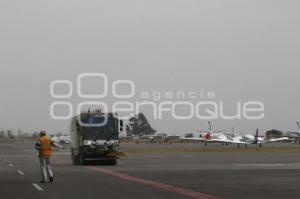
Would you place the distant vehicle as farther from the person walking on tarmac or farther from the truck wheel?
the person walking on tarmac

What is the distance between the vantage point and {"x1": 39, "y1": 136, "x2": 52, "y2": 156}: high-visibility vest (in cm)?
2323

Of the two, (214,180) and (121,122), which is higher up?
(121,122)

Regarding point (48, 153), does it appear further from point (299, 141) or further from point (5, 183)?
point (299, 141)

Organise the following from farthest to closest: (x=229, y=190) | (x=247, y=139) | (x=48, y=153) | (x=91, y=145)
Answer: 1. (x=247, y=139)
2. (x=91, y=145)
3. (x=48, y=153)
4. (x=229, y=190)

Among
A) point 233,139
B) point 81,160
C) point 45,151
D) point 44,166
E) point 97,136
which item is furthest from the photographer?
point 233,139

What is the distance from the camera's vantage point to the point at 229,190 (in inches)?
766

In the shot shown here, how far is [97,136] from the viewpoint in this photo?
→ 3688 centimetres

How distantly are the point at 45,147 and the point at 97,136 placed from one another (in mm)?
13572

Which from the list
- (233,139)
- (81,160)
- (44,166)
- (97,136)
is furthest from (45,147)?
(233,139)

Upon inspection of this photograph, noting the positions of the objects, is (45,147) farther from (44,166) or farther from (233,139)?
(233,139)

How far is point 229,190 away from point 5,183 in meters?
7.78

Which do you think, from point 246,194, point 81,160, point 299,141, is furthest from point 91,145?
point 299,141

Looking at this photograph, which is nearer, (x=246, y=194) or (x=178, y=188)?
(x=246, y=194)

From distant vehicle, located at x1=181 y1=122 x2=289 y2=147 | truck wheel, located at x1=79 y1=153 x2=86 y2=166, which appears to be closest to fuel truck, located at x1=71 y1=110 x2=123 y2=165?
truck wheel, located at x1=79 y1=153 x2=86 y2=166
